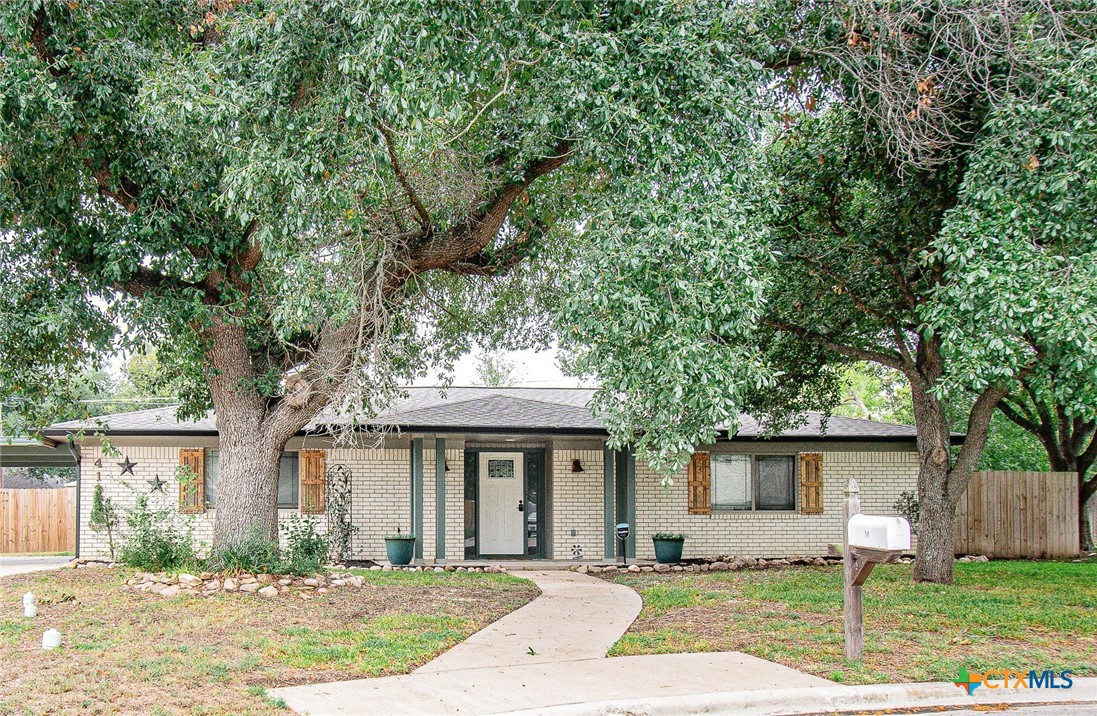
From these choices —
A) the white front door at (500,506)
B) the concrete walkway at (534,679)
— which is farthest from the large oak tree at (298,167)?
the white front door at (500,506)

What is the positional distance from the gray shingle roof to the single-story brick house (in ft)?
0.14

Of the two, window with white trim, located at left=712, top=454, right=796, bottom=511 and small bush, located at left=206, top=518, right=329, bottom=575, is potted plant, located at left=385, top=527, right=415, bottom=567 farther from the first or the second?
window with white trim, located at left=712, top=454, right=796, bottom=511

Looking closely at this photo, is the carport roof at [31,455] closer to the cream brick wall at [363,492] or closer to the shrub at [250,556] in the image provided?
the cream brick wall at [363,492]

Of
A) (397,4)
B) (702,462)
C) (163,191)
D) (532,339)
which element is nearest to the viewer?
(397,4)

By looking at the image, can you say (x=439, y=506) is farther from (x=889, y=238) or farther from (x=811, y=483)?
(x=889, y=238)

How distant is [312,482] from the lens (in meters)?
16.8

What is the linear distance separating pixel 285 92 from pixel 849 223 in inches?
312

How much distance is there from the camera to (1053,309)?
27.5 feet

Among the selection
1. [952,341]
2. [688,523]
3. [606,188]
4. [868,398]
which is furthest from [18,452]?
[868,398]

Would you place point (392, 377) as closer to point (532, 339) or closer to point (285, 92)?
point (532, 339)

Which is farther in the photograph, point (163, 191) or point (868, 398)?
point (868, 398)

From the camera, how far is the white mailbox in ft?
23.5

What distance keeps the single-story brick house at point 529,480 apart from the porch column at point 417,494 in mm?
23

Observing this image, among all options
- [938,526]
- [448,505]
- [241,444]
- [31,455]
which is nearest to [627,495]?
[448,505]
